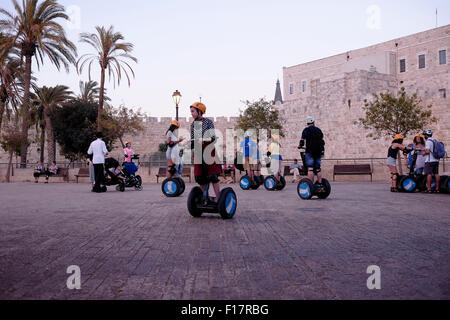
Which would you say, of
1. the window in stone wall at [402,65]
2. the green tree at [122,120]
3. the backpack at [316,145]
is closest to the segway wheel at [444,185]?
the backpack at [316,145]

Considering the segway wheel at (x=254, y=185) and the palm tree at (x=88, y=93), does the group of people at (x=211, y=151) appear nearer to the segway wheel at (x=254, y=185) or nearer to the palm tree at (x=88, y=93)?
the segway wheel at (x=254, y=185)

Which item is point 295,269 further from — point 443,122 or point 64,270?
point 443,122

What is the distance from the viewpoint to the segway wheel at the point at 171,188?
10727mm

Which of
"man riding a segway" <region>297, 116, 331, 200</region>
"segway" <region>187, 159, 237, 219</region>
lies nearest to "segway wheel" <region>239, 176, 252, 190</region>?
"man riding a segway" <region>297, 116, 331, 200</region>

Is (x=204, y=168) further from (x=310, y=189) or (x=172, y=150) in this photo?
(x=172, y=150)

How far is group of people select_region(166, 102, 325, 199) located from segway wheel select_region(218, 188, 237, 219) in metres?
0.24

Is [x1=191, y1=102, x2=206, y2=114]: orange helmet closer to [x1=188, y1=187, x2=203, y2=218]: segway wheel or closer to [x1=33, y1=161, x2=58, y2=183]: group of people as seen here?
[x1=188, y1=187, x2=203, y2=218]: segway wheel

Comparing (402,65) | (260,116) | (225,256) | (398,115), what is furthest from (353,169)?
(402,65)

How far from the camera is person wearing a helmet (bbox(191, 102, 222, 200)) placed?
20.0ft

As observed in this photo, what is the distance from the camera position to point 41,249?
3.89 m

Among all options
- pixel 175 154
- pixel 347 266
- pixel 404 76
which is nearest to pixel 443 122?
pixel 404 76

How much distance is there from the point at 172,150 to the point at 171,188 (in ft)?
3.45

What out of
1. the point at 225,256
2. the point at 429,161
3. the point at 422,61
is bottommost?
the point at 225,256

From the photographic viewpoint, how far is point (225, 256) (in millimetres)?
3635
